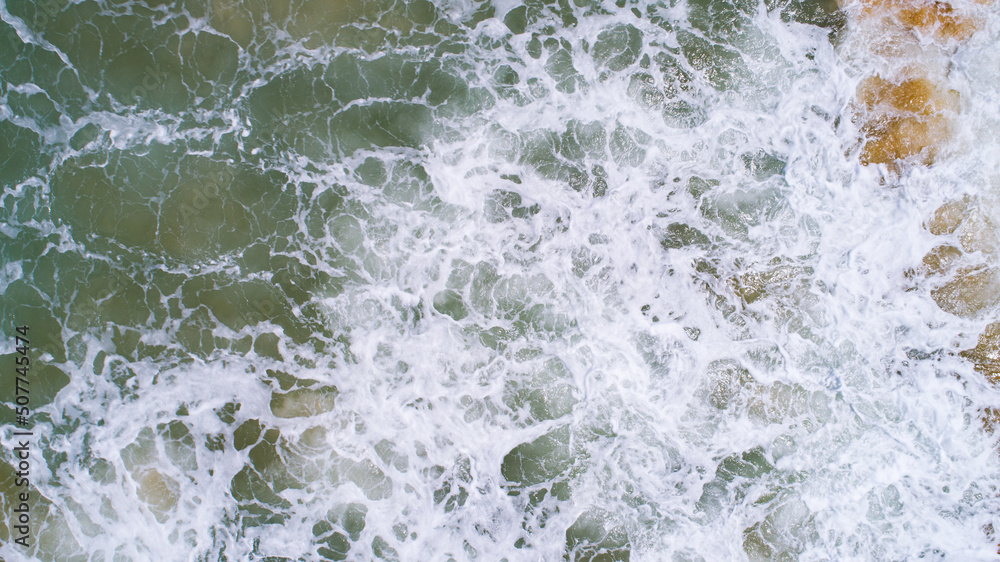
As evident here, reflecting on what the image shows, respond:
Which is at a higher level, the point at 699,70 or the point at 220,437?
the point at 699,70

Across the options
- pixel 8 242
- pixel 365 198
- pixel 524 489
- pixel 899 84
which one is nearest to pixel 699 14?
pixel 899 84

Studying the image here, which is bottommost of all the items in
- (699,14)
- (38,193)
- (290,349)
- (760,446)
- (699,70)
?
(760,446)

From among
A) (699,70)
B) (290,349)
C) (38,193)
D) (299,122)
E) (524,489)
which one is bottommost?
(524,489)

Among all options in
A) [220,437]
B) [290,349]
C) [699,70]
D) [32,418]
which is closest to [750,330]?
[699,70]

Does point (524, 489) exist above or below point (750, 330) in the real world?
below

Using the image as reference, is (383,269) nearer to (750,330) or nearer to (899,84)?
(750,330)

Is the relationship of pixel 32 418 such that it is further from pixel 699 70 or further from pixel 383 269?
pixel 699 70
